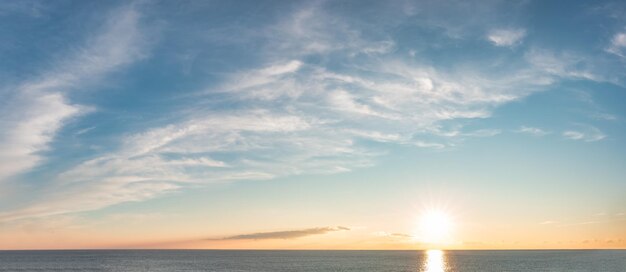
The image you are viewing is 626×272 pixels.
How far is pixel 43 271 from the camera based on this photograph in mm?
169375

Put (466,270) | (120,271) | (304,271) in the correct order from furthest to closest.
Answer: (466,270)
(304,271)
(120,271)

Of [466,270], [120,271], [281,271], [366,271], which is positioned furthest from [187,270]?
[466,270]

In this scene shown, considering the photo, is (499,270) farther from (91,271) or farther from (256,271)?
(91,271)

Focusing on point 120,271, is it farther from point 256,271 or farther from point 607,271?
point 607,271

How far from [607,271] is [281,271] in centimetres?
11359

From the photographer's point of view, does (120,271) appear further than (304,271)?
No

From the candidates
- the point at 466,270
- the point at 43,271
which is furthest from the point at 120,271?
the point at 466,270

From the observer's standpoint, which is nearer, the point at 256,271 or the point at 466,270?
the point at 256,271

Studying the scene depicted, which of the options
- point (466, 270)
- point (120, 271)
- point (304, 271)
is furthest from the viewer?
point (466, 270)

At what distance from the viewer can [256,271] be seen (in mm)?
171000

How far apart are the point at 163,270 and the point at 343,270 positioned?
6551 cm

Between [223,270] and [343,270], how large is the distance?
44.6m

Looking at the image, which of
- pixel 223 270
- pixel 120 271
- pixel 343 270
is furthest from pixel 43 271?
pixel 343 270

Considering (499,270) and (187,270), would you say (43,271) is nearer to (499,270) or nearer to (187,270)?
(187,270)
